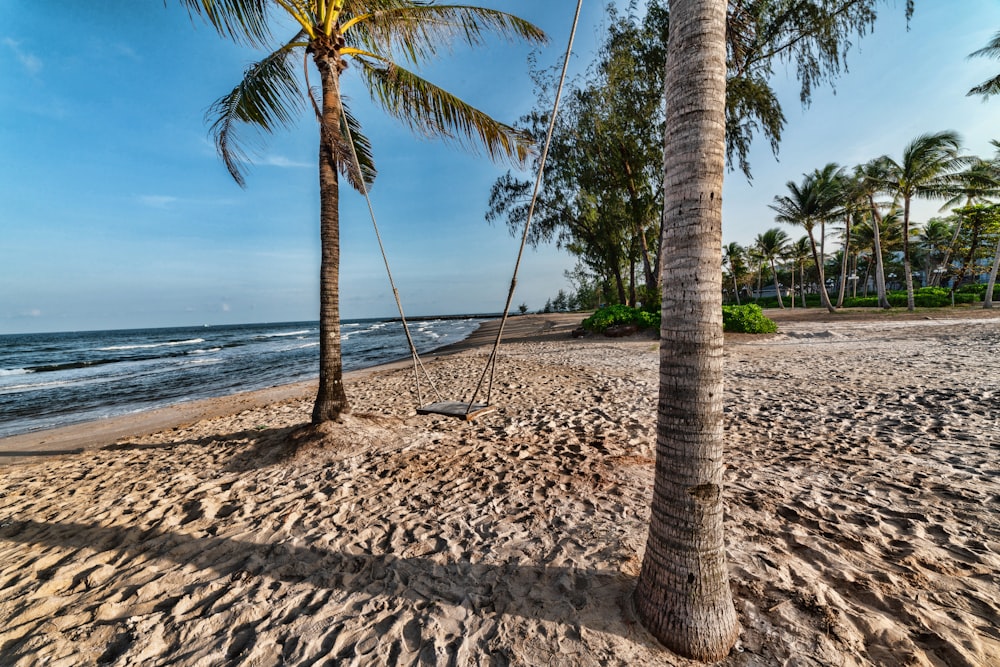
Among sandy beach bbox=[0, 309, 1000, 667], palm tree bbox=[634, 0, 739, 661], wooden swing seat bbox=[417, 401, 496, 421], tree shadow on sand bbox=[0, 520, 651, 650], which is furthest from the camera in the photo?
wooden swing seat bbox=[417, 401, 496, 421]

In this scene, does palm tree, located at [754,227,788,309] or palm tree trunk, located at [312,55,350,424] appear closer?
palm tree trunk, located at [312,55,350,424]

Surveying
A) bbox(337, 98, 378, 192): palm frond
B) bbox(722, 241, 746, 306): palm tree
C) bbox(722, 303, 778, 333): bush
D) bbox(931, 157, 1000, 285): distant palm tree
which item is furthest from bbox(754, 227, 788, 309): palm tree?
bbox(337, 98, 378, 192): palm frond

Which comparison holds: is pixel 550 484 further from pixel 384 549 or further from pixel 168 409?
pixel 168 409

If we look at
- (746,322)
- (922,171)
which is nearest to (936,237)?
(922,171)

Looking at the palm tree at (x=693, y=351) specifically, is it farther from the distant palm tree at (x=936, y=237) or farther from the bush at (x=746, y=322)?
the distant palm tree at (x=936, y=237)

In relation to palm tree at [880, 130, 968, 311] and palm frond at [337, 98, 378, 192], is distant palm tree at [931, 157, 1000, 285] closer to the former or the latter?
palm tree at [880, 130, 968, 311]

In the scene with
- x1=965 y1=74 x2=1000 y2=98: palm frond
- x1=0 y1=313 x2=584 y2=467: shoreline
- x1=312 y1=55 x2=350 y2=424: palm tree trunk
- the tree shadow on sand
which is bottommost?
x1=0 y1=313 x2=584 y2=467: shoreline

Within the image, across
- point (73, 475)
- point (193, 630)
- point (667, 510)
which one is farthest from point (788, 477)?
point (73, 475)

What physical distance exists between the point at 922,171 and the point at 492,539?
28024mm

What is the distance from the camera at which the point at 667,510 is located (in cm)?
195

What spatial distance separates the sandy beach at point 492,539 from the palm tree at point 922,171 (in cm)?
1996

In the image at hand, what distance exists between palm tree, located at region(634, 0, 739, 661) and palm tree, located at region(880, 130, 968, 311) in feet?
85.4

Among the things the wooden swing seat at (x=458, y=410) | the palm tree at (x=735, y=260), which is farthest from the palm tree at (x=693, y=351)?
the palm tree at (x=735, y=260)

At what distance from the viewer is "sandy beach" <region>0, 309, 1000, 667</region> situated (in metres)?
2.09
